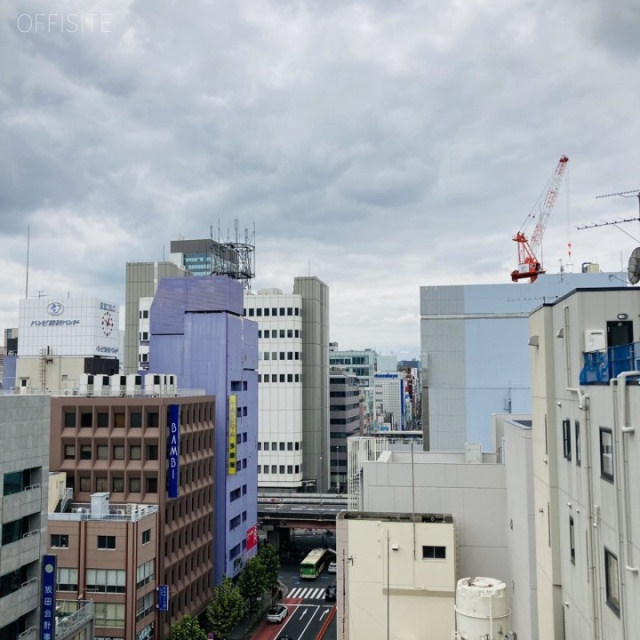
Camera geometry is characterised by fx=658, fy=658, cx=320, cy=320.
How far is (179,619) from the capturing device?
60.2 metres

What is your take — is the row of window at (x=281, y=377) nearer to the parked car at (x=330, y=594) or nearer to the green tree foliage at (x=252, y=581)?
the parked car at (x=330, y=594)

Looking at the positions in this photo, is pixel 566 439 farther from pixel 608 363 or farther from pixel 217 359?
pixel 217 359

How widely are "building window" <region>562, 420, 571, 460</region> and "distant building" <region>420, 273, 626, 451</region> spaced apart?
241 feet

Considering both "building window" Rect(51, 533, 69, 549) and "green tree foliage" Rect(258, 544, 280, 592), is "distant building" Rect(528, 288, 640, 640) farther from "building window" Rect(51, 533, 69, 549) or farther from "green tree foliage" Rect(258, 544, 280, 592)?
"green tree foliage" Rect(258, 544, 280, 592)

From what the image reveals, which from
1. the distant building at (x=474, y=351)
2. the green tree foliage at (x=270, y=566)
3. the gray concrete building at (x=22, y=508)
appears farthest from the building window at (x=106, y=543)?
the distant building at (x=474, y=351)

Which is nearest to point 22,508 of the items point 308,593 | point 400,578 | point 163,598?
point 400,578

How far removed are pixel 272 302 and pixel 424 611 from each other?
298 feet

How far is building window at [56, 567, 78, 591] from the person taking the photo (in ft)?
173

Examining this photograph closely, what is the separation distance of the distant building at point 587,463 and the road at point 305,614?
155 ft

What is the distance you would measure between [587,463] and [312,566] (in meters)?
75.9

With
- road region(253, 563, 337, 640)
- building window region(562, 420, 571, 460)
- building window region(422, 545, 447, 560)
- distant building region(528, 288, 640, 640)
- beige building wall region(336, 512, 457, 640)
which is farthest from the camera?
road region(253, 563, 337, 640)

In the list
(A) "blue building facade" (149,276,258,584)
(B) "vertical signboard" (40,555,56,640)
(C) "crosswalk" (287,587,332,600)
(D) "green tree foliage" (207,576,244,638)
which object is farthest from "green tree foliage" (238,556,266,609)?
(B) "vertical signboard" (40,555,56,640)

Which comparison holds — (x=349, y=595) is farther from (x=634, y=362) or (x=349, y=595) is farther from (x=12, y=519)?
(x=634, y=362)

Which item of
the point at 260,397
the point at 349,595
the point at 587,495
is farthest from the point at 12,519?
the point at 260,397
